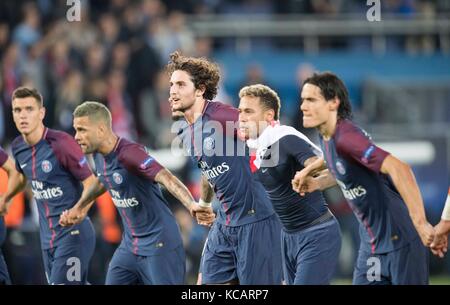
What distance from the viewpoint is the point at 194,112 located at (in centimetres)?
992

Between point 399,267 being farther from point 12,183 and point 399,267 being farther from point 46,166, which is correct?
point 12,183

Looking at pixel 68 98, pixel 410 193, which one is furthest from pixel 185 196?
pixel 68 98

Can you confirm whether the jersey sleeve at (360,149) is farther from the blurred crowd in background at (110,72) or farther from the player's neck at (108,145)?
the blurred crowd in background at (110,72)

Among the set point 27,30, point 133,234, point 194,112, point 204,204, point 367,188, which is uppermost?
point 27,30

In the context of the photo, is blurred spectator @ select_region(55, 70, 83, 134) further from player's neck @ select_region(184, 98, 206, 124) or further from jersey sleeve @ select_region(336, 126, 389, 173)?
jersey sleeve @ select_region(336, 126, 389, 173)

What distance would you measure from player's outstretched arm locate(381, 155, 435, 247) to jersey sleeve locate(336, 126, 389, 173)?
94 millimetres

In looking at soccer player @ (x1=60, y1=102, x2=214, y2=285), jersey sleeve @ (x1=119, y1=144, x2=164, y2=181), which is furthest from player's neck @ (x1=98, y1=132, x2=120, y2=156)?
jersey sleeve @ (x1=119, y1=144, x2=164, y2=181)

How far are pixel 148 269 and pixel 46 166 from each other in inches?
61.7

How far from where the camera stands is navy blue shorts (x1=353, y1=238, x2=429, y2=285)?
877 cm

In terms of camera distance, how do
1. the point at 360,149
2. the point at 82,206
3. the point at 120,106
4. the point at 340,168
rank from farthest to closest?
the point at 120,106 < the point at 82,206 < the point at 340,168 < the point at 360,149

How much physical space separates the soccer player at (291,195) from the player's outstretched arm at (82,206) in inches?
69.7

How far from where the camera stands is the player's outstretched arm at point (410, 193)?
8.39 meters

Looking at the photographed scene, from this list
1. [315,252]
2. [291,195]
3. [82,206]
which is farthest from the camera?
[82,206]
